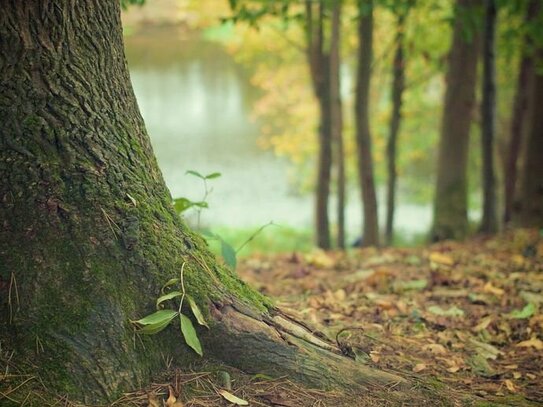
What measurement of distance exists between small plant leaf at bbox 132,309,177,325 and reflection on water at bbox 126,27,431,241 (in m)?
19.2

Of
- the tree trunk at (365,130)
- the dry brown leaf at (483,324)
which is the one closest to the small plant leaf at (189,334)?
the dry brown leaf at (483,324)

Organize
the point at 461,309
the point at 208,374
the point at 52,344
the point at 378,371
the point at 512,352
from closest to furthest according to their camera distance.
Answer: the point at 52,344 → the point at 208,374 → the point at 378,371 → the point at 512,352 → the point at 461,309

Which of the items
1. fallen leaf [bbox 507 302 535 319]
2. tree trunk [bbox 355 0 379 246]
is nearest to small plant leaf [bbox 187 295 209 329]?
fallen leaf [bbox 507 302 535 319]


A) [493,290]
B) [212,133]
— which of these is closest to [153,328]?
[493,290]

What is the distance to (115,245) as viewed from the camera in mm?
2707

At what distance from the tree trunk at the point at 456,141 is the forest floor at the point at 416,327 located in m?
3.71

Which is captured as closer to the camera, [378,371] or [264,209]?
[378,371]

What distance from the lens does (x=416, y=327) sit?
3.96m

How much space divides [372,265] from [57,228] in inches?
149

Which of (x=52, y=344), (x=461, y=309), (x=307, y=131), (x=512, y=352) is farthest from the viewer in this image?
(x=307, y=131)

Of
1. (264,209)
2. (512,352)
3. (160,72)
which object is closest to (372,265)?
(512,352)

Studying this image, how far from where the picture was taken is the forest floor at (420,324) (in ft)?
9.37

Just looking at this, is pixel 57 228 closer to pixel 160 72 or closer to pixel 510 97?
pixel 510 97

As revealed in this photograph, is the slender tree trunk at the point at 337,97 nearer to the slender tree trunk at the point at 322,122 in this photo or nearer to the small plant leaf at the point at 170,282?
the slender tree trunk at the point at 322,122
